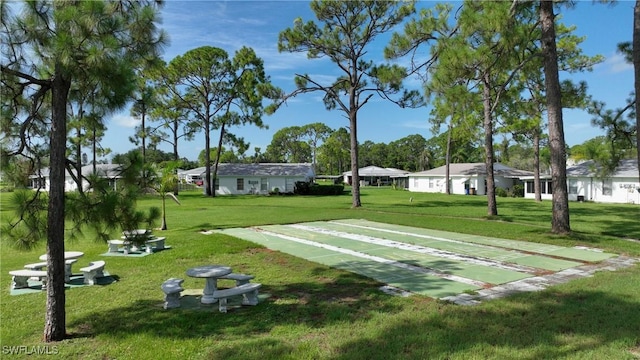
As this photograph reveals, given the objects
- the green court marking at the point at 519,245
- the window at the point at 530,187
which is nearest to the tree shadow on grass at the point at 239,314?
the green court marking at the point at 519,245

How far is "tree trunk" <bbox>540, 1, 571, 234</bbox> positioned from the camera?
10.3 m

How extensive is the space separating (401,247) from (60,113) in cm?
723

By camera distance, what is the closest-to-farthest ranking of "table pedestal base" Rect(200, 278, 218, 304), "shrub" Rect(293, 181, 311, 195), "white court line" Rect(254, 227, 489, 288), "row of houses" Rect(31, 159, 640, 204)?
"table pedestal base" Rect(200, 278, 218, 304) → "white court line" Rect(254, 227, 489, 288) → "row of houses" Rect(31, 159, 640, 204) → "shrub" Rect(293, 181, 311, 195)

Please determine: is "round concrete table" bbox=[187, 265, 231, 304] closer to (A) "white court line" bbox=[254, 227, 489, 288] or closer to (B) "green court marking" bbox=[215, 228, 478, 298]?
(B) "green court marking" bbox=[215, 228, 478, 298]

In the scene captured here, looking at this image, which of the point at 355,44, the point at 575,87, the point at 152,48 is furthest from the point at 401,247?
the point at 355,44

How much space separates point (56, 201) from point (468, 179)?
39.1 metres

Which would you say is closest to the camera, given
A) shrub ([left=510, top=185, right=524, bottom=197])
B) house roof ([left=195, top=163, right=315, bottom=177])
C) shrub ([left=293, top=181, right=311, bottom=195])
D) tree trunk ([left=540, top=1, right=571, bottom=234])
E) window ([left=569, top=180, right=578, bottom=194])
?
tree trunk ([left=540, top=1, right=571, bottom=234])

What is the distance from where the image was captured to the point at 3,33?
362cm

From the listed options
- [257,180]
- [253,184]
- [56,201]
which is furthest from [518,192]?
[56,201]

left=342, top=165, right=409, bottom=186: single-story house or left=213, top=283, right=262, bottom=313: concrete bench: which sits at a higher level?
left=342, top=165, right=409, bottom=186: single-story house

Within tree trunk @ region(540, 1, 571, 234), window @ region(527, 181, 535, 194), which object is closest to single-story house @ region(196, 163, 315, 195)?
window @ region(527, 181, 535, 194)

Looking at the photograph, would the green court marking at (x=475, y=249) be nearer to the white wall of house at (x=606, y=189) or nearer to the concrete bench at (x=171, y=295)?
the concrete bench at (x=171, y=295)

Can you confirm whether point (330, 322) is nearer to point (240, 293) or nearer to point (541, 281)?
point (240, 293)

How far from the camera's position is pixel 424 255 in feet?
27.0
